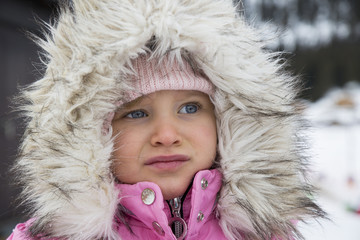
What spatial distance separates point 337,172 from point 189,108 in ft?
13.4

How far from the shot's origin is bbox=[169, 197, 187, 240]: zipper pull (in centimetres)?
109

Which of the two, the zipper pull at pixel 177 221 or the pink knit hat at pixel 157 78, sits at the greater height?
the pink knit hat at pixel 157 78


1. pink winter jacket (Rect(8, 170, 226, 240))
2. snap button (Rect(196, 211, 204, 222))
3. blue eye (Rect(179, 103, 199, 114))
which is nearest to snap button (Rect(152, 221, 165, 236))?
pink winter jacket (Rect(8, 170, 226, 240))

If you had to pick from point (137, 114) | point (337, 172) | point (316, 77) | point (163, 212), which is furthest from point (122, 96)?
point (316, 77)

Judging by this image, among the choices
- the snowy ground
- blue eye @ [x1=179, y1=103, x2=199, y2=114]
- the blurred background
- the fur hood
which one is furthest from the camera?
the snowy ground

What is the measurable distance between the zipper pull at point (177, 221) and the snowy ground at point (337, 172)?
438 millimetres

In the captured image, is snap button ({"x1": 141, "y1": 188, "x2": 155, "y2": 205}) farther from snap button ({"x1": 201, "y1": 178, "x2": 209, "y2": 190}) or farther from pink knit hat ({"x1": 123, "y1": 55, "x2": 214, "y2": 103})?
pink knit hat ({"x1": 123, "y1": 55, "x2": 214, "y2": 103})

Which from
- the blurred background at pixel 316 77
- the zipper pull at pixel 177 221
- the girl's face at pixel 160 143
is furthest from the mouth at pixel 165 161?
the blurred background at pixel 316 77

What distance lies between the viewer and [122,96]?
106 cm

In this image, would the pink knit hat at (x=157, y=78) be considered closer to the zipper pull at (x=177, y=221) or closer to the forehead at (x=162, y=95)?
the forehead at (x=162, y=95)

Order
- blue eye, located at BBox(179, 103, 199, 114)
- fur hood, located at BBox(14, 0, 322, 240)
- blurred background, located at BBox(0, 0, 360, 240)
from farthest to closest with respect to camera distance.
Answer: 1. blurred background, located at BBox(0, 0, 360, 240)
2. blue eye, located at BBox(179, 103, 199, 114)
3. fur hood, located at BBox(14, 0, 322, 240)

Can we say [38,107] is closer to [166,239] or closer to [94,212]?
[94,212]

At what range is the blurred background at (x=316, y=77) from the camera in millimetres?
1607

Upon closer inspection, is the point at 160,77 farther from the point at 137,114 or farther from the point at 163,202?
the point at 163,202
